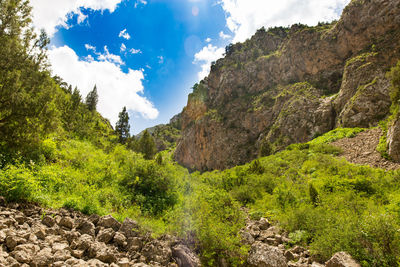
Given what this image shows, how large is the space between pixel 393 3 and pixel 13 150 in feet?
152

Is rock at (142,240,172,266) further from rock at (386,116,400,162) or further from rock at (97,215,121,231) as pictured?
rock at (386,116,400,162)

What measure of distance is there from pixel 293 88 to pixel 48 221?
4518 centimetres

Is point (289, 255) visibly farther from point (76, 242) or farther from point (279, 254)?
point (76, 242)

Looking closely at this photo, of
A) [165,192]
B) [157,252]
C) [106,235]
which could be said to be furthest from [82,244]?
[165,192]

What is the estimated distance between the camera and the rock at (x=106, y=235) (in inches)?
179

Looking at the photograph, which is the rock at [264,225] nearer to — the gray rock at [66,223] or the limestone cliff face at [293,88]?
the gray rock at [66,223]

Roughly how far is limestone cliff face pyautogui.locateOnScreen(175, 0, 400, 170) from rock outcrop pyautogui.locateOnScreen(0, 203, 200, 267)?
27375 millimetres

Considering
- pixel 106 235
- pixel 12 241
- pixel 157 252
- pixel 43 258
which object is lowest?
pixel 157 252

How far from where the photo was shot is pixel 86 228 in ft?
15.3

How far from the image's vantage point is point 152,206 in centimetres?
871

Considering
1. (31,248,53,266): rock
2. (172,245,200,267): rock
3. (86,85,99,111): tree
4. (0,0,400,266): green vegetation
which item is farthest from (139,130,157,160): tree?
(31,248,53,266): rock

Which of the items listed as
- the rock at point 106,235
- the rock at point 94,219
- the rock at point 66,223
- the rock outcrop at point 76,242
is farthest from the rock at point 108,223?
the rock at point 66,223

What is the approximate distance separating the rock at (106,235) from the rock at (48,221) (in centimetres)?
103

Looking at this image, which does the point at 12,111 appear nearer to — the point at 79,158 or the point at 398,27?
the point at 79,158
